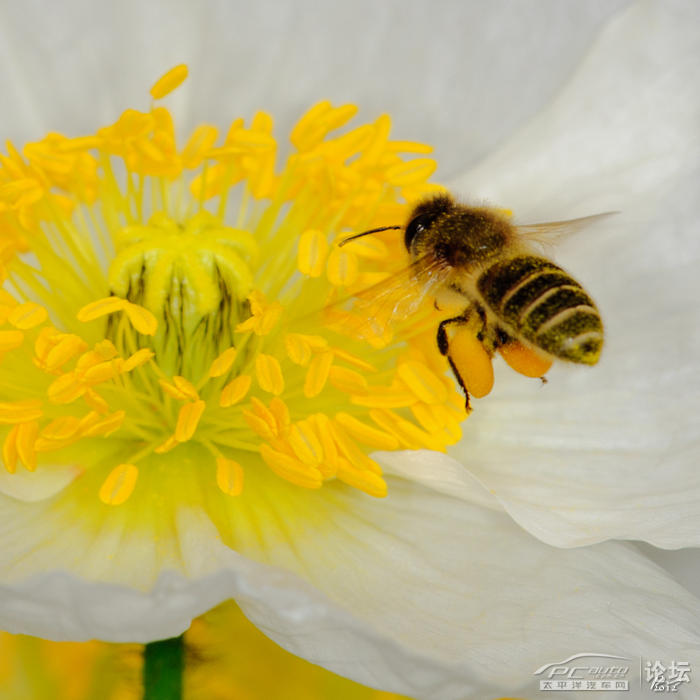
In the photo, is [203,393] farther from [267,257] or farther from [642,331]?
[642,331]

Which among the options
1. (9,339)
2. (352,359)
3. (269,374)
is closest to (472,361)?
(352,359)

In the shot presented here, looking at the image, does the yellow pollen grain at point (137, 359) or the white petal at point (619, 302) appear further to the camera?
the white petal at point (619, 302)

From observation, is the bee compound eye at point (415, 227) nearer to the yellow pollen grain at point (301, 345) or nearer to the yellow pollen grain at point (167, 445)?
the yellow pollen grain at point (301, 345)

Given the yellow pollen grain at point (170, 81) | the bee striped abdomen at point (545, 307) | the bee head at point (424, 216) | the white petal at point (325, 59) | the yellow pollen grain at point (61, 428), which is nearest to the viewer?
the bee striped abdomen at point (545, 307)

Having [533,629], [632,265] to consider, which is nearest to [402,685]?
[533,629]

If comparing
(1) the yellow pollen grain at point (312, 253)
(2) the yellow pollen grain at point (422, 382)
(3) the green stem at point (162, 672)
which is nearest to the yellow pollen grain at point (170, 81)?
(1) the yellow pollen grain at point (312, 253)

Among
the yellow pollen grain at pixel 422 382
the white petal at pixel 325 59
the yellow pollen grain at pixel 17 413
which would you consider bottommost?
the yellow pollen grain at pixel 17 413

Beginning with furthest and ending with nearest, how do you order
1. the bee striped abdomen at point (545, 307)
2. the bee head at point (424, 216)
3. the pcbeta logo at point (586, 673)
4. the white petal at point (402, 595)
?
1. the bee head at point (424, 216)
2. the bee striped abdomen at point (545, 307)
3. the pcbeta logo at point (586, 673)
4. the white petal at point (402, 595)
